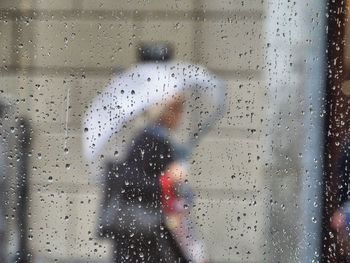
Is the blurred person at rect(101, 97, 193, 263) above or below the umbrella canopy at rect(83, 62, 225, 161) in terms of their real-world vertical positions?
below

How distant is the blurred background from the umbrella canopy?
25mm

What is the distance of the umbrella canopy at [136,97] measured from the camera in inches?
63.4

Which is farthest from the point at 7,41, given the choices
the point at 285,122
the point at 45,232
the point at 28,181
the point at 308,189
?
the point at 308,189

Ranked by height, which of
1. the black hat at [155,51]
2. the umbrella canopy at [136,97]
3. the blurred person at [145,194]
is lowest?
the blurred person at [145,194]

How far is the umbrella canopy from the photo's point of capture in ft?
5.29

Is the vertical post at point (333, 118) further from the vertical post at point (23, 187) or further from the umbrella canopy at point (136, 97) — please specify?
the vertical post at point (23, 187)

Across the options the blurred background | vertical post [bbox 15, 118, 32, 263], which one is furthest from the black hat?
vertical post [bbox 15, 118, 32, 263]

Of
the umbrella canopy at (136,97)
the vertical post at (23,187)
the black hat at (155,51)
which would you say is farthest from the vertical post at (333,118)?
the vertical post at (23,187)

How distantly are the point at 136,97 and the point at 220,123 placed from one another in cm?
20

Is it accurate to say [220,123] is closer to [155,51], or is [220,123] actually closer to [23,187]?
[155,51]

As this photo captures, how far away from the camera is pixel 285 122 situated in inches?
65.9

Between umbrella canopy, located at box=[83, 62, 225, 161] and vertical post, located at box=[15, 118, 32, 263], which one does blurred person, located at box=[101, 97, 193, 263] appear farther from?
vertical post, located at box=[15, 118, 32, 263]

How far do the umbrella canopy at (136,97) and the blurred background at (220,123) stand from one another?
0.03m

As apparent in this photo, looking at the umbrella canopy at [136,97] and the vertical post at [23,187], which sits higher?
the umbrella canopy at [136,97]
